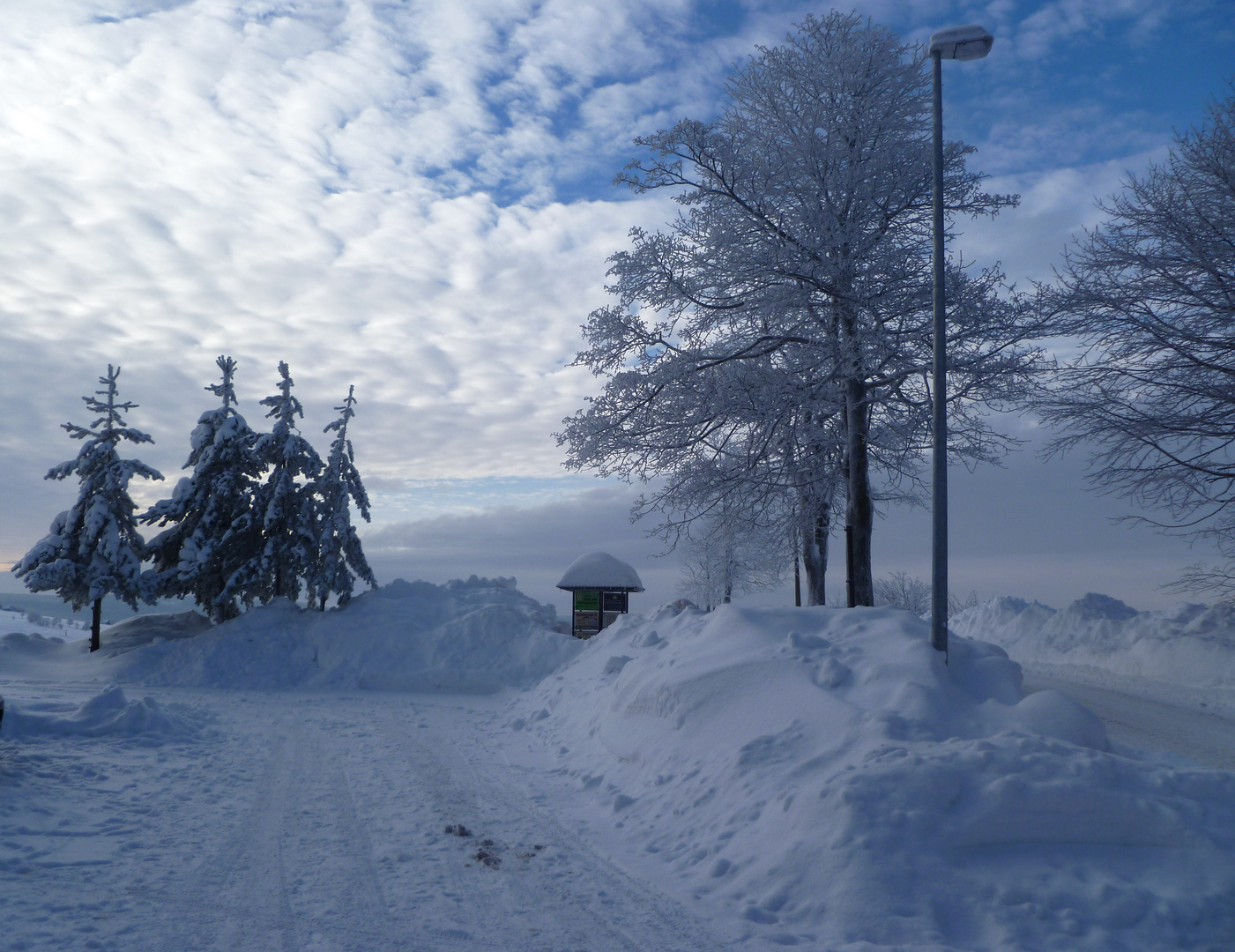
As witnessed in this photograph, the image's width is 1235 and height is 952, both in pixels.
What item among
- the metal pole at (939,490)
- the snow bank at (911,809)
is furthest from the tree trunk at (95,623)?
the metal pole at (939,490)

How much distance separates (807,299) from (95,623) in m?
23.3

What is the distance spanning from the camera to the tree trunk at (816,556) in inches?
630

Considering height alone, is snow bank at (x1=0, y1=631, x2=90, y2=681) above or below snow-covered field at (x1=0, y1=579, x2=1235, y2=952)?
below

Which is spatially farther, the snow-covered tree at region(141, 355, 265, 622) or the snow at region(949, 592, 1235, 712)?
the snow-covered tree at region(141, 355, 265, 622)

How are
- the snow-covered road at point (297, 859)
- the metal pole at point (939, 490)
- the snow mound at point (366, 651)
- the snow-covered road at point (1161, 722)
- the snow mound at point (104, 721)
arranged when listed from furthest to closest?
the snow mound at point (366, 651), the snow mound at point (104, 721), the snow-covered road at point (1161, 722), the metal pole at point (939, 490), the snow-covered road at point (297, 859)

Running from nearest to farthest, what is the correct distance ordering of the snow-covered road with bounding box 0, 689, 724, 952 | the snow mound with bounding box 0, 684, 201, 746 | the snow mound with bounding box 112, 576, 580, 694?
the snow-covered road with bounding box 0, 689, 724, 952, the snow mound with bounding box 0, 684, 201, 746, the snow mound with bounding box 112, 576, 580, 694

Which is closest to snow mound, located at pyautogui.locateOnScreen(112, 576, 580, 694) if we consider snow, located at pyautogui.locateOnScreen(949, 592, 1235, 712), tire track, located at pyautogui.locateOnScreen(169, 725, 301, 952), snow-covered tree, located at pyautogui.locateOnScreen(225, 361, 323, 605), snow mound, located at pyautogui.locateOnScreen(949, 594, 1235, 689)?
snow-covered tree, located at pyautogui.locateOnScreen(225, 361, 323, 605)

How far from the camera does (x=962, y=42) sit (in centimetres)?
849

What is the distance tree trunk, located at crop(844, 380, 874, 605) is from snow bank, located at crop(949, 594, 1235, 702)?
23.7 ft

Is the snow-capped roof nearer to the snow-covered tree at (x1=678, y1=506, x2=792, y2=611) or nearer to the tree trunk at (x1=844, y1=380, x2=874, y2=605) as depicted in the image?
the snow-covered tree at (x1=678, y1=506, x2=792, y2=611)

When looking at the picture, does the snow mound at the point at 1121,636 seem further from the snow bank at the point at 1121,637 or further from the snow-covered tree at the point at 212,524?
the snow-covered tree at the point at 212,524

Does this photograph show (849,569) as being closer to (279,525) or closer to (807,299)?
(807,299)

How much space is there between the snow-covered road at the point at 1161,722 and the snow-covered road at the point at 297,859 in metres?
7.91

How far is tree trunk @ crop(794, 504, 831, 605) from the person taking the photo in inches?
630
